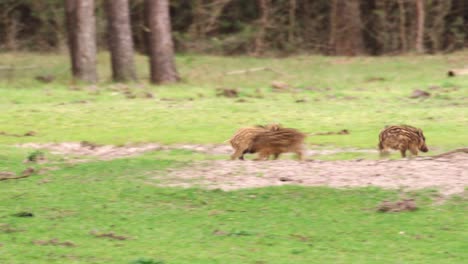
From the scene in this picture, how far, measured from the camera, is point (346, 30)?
34.3m

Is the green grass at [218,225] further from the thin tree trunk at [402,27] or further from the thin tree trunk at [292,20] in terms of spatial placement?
the thin tree trunk at [292,20]

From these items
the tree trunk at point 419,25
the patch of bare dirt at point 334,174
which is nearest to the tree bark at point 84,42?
the patch of bare dirt at point 334,174

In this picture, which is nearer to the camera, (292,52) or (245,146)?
(245,146)

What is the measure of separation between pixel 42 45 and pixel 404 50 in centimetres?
1399

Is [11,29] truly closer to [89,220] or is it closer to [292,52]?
[292,52]

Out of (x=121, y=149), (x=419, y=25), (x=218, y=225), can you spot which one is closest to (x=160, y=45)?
(x=121, y=149)

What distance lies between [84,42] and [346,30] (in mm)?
13004

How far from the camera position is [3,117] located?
1777cm

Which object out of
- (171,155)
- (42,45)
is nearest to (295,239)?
(171,155)

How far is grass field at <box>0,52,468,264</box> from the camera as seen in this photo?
25.7ft

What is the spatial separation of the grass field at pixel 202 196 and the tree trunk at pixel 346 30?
468 inches

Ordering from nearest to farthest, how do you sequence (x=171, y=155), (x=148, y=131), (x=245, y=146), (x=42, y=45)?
(x=245, y=146)
(x=171, y=155)
(x=148, y=131)
(x=42, y=45)

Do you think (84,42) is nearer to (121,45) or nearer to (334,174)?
(121,45)

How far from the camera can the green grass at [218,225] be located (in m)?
7.64
